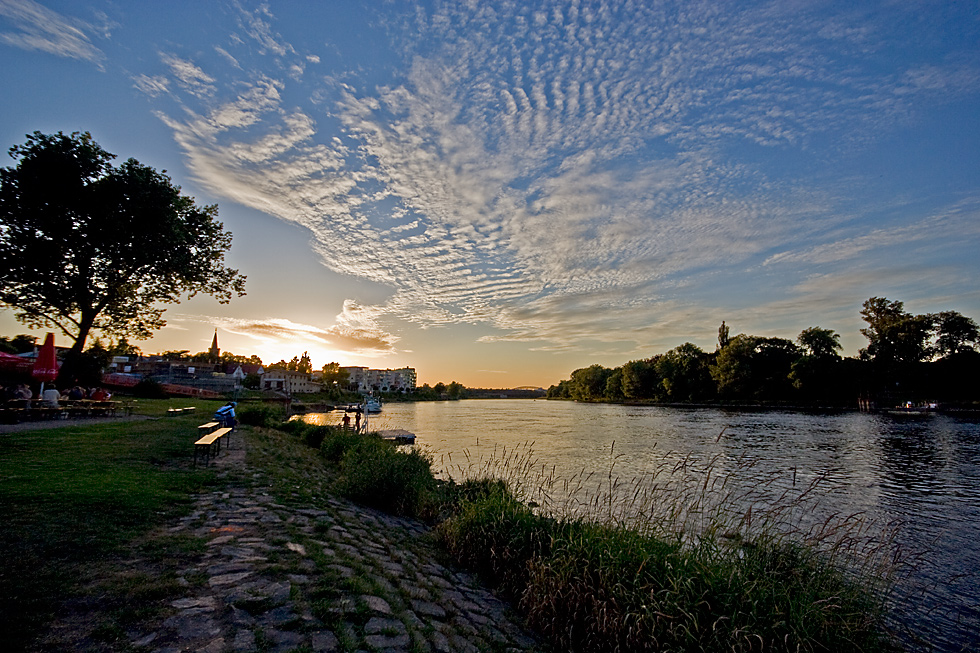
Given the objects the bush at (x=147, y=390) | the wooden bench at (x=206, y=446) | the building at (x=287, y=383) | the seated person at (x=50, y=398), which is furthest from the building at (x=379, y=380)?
the wooden bench at (x=206, y=446)

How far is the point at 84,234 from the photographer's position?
18.6 m

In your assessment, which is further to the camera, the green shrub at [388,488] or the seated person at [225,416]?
the seated person at [225,416]

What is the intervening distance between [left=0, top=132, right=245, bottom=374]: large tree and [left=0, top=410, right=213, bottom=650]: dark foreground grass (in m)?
11.0

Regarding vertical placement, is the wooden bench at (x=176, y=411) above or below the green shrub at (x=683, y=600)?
above

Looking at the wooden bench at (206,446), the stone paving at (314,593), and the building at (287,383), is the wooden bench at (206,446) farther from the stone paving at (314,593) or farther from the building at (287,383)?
the building at (287,383)

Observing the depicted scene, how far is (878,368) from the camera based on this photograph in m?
68.9

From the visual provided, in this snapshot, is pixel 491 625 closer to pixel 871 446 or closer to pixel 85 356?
pixel 871 446

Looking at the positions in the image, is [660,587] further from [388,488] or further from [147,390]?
[147,390]

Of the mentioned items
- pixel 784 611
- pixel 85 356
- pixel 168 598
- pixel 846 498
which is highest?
pixel 85 356

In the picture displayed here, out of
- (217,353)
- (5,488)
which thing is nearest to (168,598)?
(5,488)

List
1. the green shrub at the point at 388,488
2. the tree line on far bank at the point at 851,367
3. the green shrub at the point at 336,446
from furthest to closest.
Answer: the tree line on far bank at the point at 851,367 < the green shrub at the point at 336,446 < the green shrub at the point at 388,488

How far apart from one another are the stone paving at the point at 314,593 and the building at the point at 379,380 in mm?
147333

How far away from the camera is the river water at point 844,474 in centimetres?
746

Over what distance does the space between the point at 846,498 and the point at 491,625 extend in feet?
47.2
